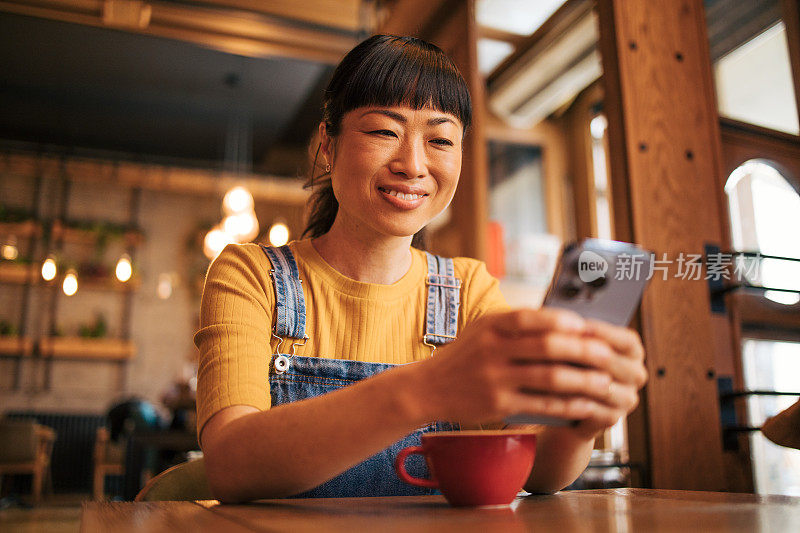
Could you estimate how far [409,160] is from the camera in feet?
3.99

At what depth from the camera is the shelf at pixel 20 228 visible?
834cm

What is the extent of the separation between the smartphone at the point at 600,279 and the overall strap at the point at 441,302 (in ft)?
2.32

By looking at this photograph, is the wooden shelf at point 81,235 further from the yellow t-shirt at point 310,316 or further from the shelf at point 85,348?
the yellow t-shirt at point 310,316

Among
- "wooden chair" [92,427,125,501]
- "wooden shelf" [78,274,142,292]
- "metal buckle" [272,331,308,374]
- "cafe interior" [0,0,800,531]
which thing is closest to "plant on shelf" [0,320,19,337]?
"cafe interior" [0,0,800,531]

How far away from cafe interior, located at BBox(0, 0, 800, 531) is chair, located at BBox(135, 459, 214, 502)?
83 centimetres

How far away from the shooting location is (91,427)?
837cm

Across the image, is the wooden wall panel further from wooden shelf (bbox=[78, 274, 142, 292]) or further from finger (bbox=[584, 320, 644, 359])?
wooden shelf (bbox=[78, 274, 142, 292])

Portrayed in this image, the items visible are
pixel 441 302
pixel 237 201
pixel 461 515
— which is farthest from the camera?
pixel 237 201

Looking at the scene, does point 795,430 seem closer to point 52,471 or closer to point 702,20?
point 702,20

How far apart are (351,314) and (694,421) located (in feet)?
4.26

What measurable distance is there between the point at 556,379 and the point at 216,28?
4.75 metres

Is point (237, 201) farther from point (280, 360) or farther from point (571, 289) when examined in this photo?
point (571, 289)

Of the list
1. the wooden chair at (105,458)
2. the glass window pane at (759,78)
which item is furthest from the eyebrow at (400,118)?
the wooden chair at (105,458)

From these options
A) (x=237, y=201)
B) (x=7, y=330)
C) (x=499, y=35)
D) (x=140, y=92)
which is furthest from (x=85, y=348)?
(x=499, y=35)
